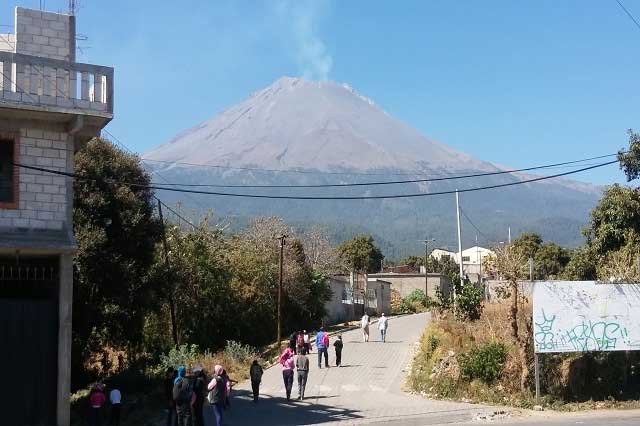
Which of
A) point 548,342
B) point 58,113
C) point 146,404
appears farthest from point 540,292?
point 58,113

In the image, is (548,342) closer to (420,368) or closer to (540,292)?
(540,292)

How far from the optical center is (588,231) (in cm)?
3083

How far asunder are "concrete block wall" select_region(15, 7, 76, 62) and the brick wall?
1.93m

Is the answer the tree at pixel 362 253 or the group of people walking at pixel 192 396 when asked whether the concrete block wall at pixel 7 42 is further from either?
the tree at pixel 362 253

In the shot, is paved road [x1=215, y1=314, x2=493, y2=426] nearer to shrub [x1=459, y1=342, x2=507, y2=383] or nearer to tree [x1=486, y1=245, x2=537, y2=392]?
shrub [x1=459, y1=342, x2=507, y2=383]

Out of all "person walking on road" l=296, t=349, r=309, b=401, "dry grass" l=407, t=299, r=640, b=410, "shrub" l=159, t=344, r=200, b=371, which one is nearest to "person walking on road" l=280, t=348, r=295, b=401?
"person walking on road" l=296, t=349, r=309, b=401

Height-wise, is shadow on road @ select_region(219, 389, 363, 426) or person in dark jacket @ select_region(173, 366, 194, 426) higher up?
person in dark jacket @ select_region(173, 366, 194, 426)

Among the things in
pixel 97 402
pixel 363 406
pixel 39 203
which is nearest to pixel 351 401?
pixel 363 406

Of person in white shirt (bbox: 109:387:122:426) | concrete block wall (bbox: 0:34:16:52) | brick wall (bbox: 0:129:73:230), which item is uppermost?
concrete block wall (bbox: 0:34:16:52)

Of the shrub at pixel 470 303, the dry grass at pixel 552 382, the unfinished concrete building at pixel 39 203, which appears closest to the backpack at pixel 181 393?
the unfinished concrete building at pixel 39 203

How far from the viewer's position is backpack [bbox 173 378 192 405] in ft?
50.5

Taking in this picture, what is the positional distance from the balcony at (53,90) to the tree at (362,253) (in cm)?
7929

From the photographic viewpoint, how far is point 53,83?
16109 millimetres

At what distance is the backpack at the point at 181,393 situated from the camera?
15406 mm
